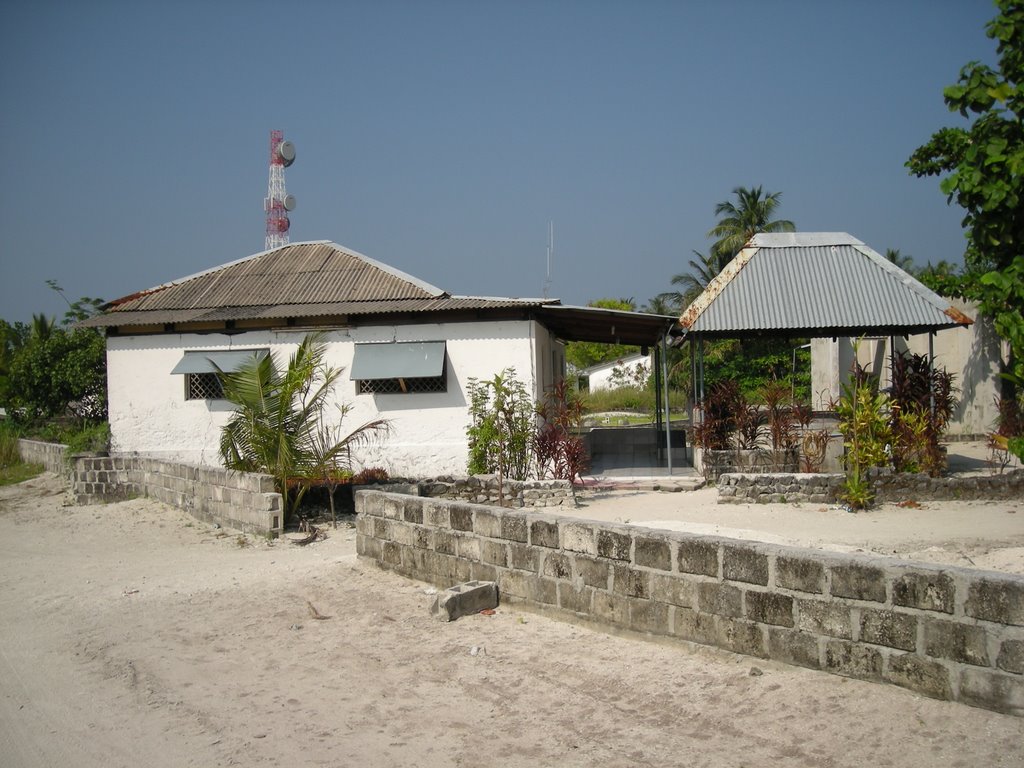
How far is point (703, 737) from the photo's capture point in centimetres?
407

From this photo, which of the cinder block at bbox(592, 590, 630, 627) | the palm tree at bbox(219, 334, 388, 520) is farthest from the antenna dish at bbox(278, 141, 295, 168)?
the cinder block at bbox(592, 590, 630, 627)

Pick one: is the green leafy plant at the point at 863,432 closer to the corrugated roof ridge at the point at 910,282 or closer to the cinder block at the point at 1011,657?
the corrugated roof ridge at the point at 910,282

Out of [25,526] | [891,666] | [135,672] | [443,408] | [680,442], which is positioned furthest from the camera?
[680,442]

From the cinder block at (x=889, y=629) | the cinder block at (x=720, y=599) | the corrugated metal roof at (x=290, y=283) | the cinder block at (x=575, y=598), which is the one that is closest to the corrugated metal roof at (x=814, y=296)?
the corrugated metal roof at (x=290, y=283)

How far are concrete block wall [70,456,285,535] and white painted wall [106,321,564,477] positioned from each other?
178cm

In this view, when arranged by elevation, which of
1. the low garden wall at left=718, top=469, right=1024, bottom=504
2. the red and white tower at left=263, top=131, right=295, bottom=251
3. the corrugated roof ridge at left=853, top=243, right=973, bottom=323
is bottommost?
the low garden wall at left=718, top=469, right=1024, bottom=504

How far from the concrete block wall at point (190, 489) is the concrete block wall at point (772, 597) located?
14.6 feet

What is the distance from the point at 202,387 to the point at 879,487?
502 inches

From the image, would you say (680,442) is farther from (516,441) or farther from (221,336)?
(221,336)

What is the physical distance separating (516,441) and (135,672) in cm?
838

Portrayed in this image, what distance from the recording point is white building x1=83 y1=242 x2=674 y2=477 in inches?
582

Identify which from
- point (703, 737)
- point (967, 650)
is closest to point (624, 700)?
point (703, 737)

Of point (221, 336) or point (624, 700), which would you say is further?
point (221, 336)

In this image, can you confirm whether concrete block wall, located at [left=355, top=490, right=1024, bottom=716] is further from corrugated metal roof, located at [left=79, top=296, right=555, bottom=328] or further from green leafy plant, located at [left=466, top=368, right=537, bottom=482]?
corrugated metal roof, located at [left=79, top=296, right=555, bottom=328]
